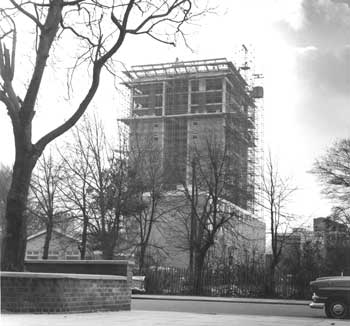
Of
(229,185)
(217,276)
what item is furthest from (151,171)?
(217,276)

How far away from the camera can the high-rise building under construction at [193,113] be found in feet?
137

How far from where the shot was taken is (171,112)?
57.0 meters

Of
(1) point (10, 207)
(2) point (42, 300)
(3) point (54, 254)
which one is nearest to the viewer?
(2) point (42, 300)

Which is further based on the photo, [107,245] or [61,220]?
[61,220]

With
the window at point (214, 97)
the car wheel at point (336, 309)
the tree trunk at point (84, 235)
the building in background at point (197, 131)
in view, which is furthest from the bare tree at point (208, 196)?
the car wheel at point (336, 309)

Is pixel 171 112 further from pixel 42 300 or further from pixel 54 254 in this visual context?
pixel 42 300

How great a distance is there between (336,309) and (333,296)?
1.25ft

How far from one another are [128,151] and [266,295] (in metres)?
13.3

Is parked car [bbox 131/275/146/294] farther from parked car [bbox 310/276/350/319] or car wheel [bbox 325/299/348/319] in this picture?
car wheel [bbox 325/299/348/319]

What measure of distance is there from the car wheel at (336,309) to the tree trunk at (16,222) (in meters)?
8.66

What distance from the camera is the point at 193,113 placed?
57.7 metres

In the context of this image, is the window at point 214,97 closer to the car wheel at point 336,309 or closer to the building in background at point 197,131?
the building in background at point 197,131

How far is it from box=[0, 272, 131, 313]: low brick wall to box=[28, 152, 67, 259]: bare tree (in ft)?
78.7

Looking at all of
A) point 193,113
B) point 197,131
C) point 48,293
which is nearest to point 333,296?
point 48,293
